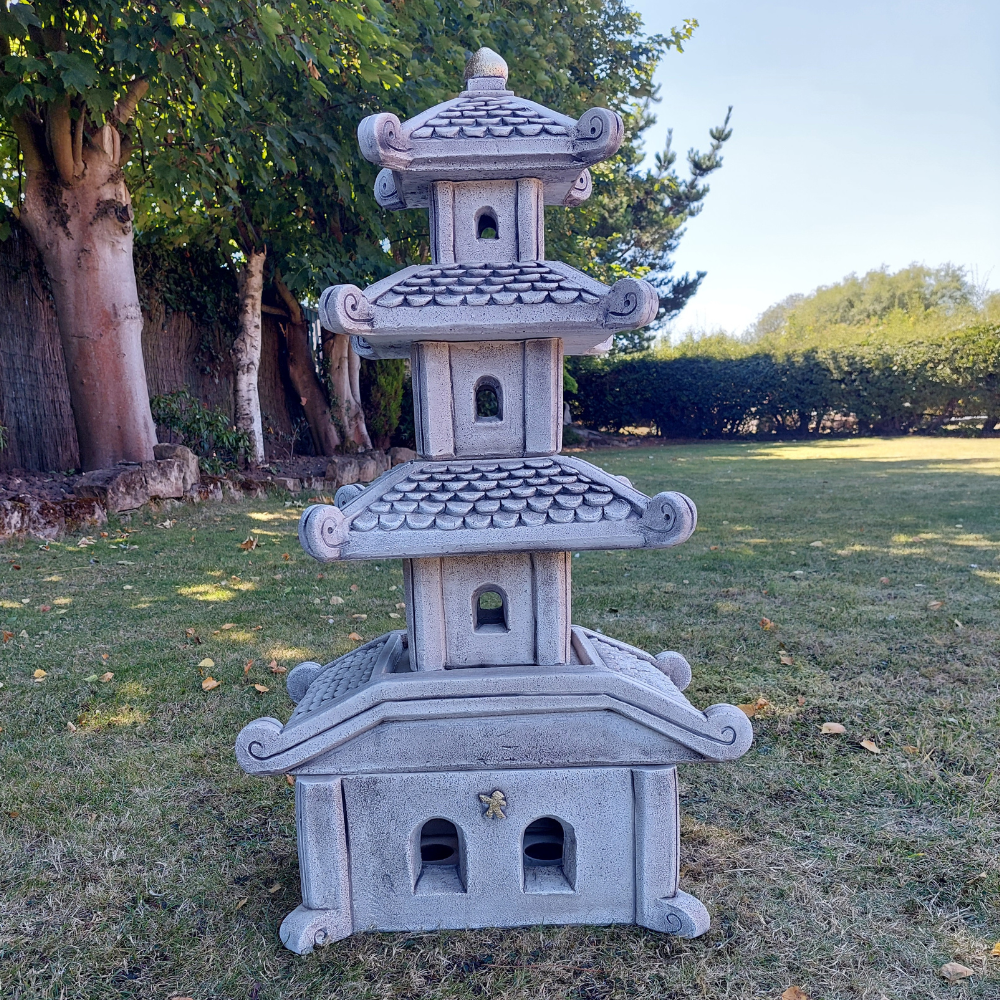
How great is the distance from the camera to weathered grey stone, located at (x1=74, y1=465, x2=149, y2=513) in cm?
782

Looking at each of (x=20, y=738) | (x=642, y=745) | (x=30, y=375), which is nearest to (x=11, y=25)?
(x=30, y=375)

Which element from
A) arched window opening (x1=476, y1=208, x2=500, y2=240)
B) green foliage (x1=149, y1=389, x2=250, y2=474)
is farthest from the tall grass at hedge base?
arched window opening (x1=476, y1=208, x2=500, y2=240)

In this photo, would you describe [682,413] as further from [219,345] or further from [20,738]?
[20,738]

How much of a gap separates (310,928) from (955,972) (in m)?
1.78

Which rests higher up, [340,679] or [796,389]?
[796,389]

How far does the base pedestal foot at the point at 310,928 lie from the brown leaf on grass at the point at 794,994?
123cm

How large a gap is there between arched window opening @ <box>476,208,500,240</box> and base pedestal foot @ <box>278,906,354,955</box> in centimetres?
215

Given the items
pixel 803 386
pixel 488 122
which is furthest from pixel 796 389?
pixel 488 122

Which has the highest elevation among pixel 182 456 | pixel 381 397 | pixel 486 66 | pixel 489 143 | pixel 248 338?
pixel 486 66

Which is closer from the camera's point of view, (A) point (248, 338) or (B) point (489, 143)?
(B) point (489, 143)

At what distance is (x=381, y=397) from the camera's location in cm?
1517

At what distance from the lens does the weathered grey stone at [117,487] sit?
782 centimetres

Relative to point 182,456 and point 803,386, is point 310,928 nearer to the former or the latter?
point 182,456

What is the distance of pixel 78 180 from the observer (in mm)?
7910
